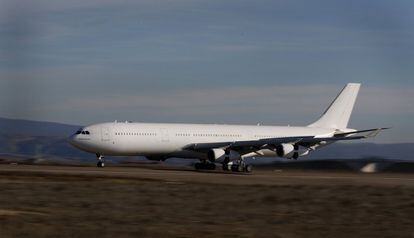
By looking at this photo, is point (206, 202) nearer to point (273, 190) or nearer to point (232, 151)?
point (273, 190)

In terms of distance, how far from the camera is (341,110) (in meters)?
84.2

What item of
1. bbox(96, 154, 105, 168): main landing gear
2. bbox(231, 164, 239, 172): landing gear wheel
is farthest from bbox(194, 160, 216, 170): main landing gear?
bbox(96, 154, 105, 168): main landing gear

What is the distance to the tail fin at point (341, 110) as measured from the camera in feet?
274

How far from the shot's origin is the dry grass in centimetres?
2019

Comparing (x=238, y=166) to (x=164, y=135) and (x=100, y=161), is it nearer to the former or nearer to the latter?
(x=164, y=135)

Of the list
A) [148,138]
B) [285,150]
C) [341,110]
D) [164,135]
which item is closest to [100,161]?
[148,138]

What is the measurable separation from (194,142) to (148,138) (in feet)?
14.5

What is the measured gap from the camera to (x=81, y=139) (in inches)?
2611

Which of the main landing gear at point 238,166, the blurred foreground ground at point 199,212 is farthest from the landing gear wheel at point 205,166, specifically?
the blurred foreground ground at point 199,212

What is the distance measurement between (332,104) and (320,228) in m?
63.8

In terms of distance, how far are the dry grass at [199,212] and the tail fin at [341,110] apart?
47715mm

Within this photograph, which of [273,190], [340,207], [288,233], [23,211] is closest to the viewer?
[288,233]

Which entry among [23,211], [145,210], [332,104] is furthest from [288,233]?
[332,104]

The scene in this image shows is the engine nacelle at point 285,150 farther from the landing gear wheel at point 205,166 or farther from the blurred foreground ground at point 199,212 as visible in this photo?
the blurred foreground ground at point 199,212
